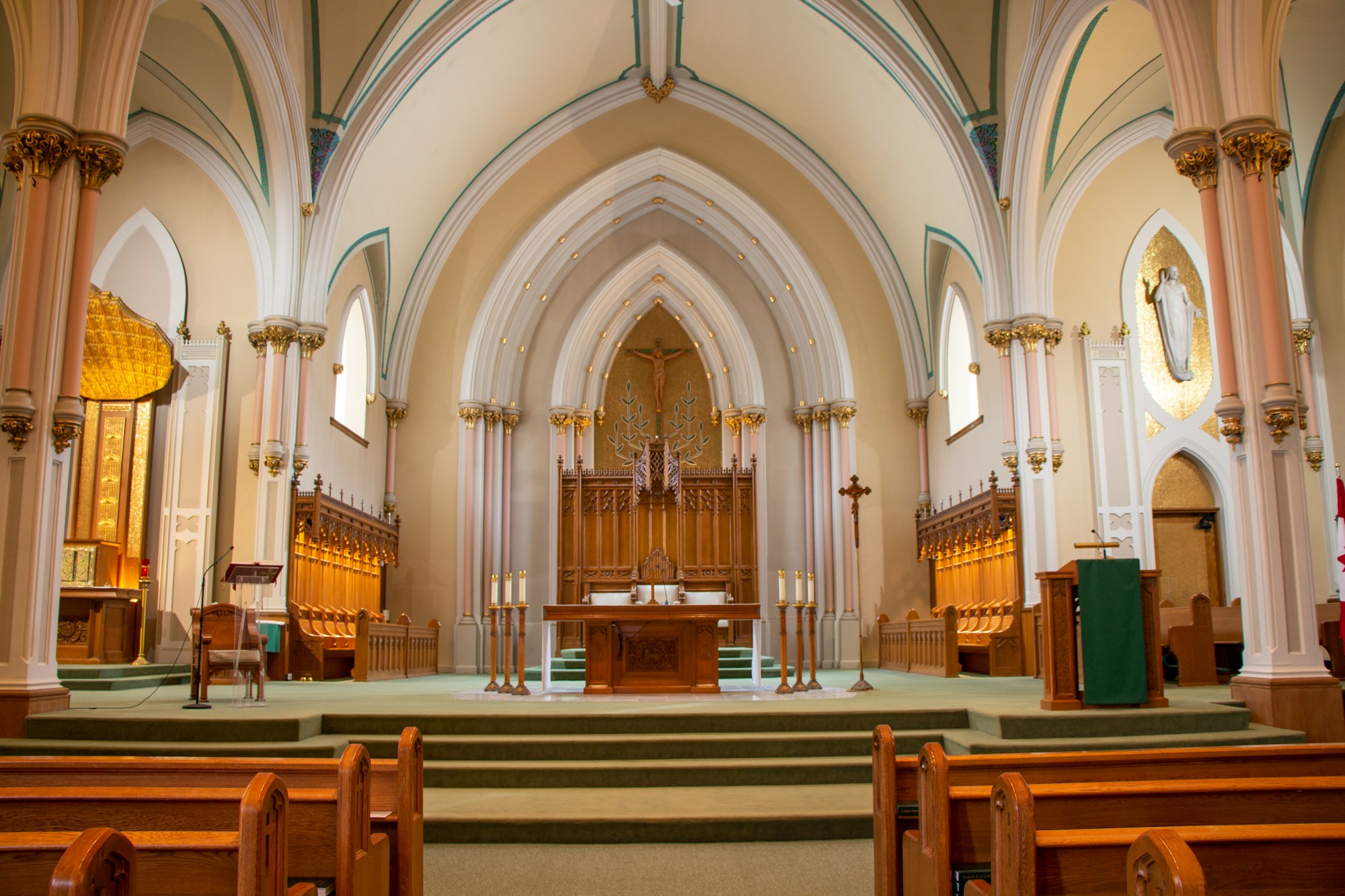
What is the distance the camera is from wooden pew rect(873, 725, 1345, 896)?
4.23 m

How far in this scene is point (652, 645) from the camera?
10.5 m

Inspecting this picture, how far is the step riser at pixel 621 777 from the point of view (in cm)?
692

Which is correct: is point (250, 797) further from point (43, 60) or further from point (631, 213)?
point (631, 213)

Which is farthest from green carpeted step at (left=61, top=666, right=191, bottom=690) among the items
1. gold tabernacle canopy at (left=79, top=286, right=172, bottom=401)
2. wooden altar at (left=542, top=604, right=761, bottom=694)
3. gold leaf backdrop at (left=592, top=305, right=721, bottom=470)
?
gold leaf backdrop at (left=592, top=305, right=721, bottom=470)

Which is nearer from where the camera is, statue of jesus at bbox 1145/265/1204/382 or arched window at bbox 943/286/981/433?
statue of jesus at bbox 1145/265/1204/382

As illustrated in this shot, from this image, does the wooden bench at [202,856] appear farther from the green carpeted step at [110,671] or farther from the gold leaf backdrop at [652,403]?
the gold leaf backdrop at [652,403]

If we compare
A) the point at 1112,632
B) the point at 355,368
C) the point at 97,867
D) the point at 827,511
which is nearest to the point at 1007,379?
the point at 827,511

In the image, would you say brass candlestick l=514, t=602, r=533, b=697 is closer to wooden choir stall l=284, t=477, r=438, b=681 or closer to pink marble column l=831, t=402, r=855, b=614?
wooden choir stall l=284, t=477, r=438, b=681

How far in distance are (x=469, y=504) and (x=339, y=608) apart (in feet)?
9.42

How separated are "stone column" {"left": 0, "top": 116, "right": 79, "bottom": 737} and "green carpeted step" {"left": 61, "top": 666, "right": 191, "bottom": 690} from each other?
2.40 meters

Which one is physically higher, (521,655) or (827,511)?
(827,511)

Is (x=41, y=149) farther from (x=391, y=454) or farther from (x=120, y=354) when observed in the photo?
(x=391, y=454)

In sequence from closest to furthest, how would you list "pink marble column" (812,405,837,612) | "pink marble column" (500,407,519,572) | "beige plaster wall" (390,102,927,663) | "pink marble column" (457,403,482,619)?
"pink marble column" (457,403,482,619) → "pink marble column" (812,405,837,612) → "beige plaster wall" (390,102,927,663) → "pink marble column" (500,407,519,572)

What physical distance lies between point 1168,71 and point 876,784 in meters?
6.89
